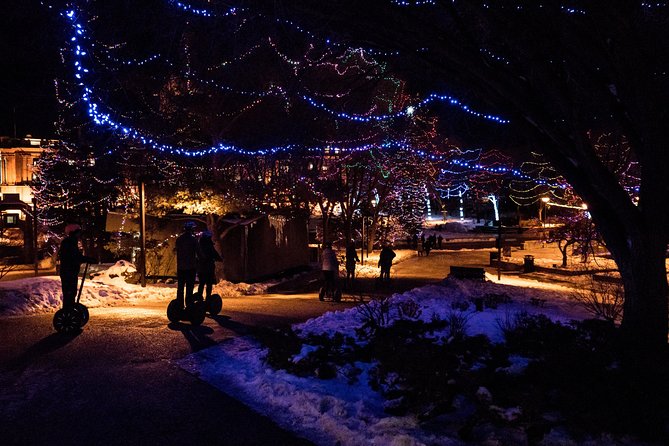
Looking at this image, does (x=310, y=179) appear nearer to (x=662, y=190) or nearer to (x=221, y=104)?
(x=221, y=104)

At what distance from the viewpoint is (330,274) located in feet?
55.2

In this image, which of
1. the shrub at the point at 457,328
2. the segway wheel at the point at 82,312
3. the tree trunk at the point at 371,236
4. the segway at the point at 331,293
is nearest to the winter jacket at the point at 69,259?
the segway wheel at the point at 82,312

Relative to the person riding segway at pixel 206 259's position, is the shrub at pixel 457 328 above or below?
below

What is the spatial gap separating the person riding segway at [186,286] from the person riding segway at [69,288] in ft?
5.00

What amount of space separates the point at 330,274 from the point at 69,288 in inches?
332

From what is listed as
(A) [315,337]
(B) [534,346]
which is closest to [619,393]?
(B) [534,346]

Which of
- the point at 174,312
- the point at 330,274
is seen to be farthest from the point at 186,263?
the point at 330,274

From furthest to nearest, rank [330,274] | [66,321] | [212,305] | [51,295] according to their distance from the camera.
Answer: [330,274] → [51,295] → [212,305] → [66,321]

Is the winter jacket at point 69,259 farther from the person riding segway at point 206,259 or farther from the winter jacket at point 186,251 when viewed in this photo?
the person riding segway at point 206,259

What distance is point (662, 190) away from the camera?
732 cm

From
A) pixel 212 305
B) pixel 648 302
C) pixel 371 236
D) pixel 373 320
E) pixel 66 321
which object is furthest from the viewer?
pixel 371 236

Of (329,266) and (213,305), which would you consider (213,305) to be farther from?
(329,266)

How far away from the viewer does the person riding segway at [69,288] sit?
31.2ft

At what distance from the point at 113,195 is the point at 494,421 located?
29.3 meters
